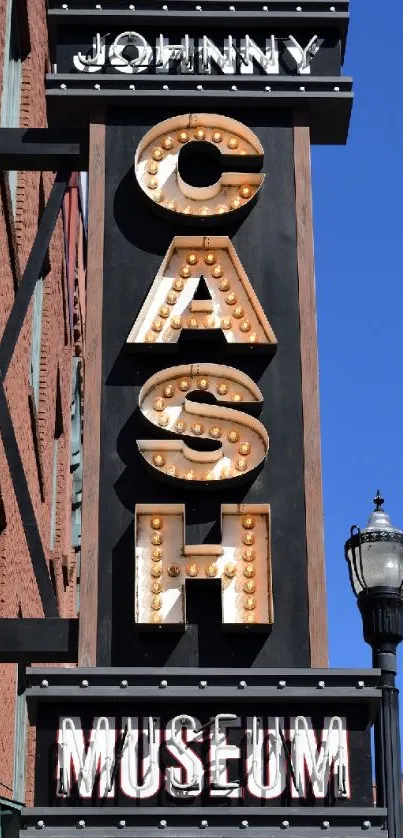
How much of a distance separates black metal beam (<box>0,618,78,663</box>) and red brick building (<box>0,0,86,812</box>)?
745mm

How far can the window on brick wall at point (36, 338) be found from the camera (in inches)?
816

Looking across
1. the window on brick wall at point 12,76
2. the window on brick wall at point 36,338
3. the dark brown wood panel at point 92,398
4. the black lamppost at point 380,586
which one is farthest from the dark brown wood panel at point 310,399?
the window on brick wall at point 36,338

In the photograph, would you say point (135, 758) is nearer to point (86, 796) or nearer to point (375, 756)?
point (86, 796)

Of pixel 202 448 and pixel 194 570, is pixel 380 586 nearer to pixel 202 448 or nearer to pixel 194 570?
pixel 194 570

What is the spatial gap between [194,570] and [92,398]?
1.52m

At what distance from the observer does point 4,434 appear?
40.0 feet

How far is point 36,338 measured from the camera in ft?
70.4

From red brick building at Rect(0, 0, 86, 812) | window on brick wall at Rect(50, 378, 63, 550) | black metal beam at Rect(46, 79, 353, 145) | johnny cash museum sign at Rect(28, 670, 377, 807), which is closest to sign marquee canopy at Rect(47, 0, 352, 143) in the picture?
black metal beam at Rect(46, 79, 353, 145)

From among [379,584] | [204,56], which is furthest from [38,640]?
[204,56]

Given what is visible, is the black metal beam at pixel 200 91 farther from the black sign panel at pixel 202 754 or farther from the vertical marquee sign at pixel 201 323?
the black sign panel at pixel 202 754

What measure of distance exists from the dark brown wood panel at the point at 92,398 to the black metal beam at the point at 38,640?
3.5 inches

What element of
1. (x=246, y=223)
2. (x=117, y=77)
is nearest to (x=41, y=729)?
(x=246, y=223)

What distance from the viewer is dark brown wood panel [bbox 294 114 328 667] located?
11719mm

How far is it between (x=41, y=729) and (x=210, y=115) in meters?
5.03
